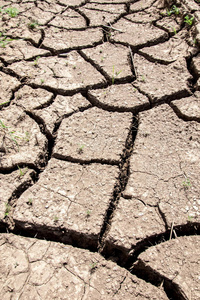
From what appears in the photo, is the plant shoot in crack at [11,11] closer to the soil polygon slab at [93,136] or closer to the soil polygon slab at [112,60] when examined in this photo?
the soil polygon slab at [112,60]

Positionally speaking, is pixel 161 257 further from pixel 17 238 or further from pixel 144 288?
pixel 17 238

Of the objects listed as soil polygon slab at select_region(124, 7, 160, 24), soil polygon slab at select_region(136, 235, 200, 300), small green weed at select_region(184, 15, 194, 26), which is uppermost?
small green weed at select_region(184, 15, 194, 26)

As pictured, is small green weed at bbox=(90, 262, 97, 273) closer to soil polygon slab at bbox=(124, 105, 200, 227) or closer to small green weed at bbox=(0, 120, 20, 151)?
soil polygon slab at bbox=(124, 105, 200, 227)

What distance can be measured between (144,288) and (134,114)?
124 cm

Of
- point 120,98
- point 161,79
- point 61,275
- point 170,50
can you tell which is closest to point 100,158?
point 120,98

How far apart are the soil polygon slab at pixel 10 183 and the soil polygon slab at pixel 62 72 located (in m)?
0.84

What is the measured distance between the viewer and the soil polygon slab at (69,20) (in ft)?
9.94

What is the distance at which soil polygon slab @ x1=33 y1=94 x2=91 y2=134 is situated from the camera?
6.99 ft

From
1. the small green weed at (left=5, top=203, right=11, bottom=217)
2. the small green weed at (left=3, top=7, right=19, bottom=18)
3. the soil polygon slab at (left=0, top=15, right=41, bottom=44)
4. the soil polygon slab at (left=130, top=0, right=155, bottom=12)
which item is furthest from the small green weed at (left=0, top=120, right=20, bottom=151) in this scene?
the soil polygon slab at (left=130, top=0, right=155, bottom=12)

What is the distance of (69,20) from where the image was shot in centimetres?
310

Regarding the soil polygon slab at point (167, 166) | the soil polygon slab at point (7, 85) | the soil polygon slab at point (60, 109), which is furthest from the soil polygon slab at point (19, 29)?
the soil polygon slab at point (167, 166)

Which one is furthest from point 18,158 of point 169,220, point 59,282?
point 169,220

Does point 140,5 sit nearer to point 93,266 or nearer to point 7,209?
point 7,209

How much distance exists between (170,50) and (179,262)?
6.35 feet
